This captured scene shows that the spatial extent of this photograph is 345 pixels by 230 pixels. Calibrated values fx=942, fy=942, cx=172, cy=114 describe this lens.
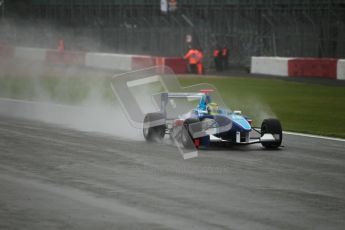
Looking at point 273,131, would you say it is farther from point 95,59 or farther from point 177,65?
point 95,59

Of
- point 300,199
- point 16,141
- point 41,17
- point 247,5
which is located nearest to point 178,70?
point 247,5

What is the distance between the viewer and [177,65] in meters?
45.0

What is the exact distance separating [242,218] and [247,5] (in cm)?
4209

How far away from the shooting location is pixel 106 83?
3575cm

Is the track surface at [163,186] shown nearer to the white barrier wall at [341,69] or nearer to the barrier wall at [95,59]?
the white barrier wall at [341,69]

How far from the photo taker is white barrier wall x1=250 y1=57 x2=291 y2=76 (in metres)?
40.5

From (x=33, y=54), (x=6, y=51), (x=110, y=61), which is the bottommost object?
(x=110, y=61)

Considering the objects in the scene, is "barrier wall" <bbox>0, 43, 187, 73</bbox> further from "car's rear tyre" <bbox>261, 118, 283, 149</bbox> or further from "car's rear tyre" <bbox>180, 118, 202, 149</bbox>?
"car's rear tyre" <bbox>180, 118, 202, 149</bbox>

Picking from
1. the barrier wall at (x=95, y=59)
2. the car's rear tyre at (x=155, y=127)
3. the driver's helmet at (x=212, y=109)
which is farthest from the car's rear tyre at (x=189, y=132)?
the barrier wall at (x=95, y=59)

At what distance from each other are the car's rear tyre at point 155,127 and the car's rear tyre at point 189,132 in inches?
42.6

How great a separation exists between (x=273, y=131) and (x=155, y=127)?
2154mm

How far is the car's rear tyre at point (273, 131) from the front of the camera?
15427 mm

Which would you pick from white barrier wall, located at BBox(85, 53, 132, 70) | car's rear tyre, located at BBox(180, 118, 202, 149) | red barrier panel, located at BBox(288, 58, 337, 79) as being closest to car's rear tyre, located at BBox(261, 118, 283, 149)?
car's rear tyre, located at BBox(180, 118, 202, 149)

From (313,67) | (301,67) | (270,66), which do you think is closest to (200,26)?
(270,66)
